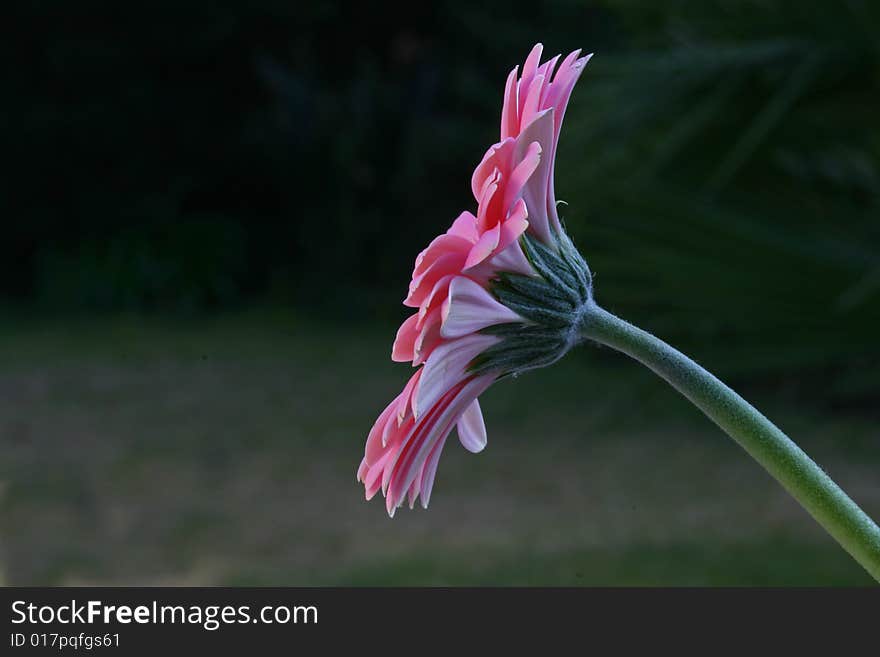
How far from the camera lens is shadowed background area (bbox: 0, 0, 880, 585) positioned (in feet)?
3.60

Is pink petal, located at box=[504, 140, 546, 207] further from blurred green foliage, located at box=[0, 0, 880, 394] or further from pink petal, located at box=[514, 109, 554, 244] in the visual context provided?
blurred green foliage, located at box=[0, 0, 880, 394]

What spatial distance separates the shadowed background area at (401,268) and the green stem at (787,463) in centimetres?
44

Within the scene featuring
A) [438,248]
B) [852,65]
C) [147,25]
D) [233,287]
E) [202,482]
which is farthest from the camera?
[233,287]

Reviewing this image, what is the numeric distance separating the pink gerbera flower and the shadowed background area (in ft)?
1.27

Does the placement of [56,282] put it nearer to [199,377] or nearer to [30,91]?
[30,91]

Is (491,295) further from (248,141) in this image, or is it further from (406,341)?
(248,141)

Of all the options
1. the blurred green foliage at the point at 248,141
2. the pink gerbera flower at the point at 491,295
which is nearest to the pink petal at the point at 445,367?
the pink gerbera flower at the point at 491,295

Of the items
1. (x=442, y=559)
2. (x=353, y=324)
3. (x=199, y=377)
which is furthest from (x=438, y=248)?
(x=353, y=324)

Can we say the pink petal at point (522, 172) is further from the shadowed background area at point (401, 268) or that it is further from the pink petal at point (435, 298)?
the shadowed background area at point (401, 268)

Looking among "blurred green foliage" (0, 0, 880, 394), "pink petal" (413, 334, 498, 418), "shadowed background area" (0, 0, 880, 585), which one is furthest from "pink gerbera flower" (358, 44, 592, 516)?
"blurred green foliage" (0, 0, 880, 394)

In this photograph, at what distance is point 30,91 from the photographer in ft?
12.6

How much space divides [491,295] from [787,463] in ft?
0.24

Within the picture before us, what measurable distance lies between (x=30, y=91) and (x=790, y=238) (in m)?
3.28

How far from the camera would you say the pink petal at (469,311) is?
0.68 feet
